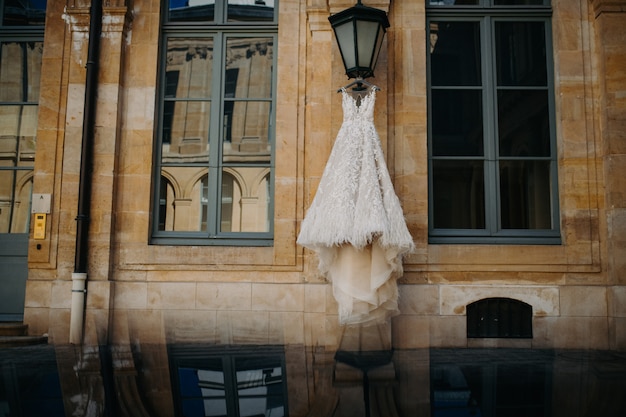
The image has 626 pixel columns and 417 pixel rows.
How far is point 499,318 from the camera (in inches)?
253

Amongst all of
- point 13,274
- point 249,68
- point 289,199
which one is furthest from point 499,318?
point 13,274

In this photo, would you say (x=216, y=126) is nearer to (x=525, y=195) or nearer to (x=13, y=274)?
(x=13, y=274)

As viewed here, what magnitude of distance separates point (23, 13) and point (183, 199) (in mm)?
3035

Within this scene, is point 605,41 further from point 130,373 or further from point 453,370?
point 130,373

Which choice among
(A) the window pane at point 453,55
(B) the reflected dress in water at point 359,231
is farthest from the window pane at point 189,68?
(A) the window pane at point 453,55

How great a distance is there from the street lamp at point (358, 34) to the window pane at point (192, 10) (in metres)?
1.76

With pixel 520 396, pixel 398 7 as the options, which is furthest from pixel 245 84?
pixel 520 396

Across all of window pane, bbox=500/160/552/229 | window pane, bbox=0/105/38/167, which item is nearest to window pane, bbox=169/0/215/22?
window pane, bbox=0/105/38/167

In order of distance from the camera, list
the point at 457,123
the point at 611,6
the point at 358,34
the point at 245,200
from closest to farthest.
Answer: the point at 358,34, the point at 611,6, the point at 457,123, the point at 245,200

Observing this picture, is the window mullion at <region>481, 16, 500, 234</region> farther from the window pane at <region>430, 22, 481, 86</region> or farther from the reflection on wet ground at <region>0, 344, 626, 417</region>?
the reflection on wet ground at <region>0, 344, 626, 417</region>

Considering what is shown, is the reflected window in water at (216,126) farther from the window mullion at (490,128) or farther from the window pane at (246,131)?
the window mullion at (490,128)

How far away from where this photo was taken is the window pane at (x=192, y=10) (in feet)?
23.8

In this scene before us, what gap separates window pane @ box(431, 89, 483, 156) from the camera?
267 inches

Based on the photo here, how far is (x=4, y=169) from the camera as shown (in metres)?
7.26
